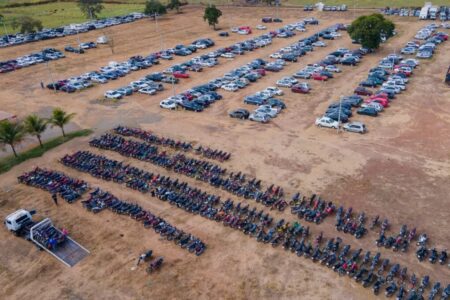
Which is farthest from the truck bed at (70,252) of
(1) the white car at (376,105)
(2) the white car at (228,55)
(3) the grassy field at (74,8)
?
(3) the grassy field at (74,8)

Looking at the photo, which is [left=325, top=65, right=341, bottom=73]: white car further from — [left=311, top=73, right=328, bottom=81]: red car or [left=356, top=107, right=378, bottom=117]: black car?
[left=356, top=107, right=378, bottom=117]: black car

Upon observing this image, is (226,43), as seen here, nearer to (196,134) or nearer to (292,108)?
(292,108)

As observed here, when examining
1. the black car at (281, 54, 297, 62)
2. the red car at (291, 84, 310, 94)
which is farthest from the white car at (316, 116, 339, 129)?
the black car at (281, 54, 297, 62)

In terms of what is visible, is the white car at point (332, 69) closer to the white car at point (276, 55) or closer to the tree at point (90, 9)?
the white car at point (276, 55)

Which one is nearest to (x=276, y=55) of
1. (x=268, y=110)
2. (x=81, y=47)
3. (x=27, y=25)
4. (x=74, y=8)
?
(x=268, y=110)

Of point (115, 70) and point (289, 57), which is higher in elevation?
point (289, 57)

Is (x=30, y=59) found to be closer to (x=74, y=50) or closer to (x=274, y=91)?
(x=74, y=50)
